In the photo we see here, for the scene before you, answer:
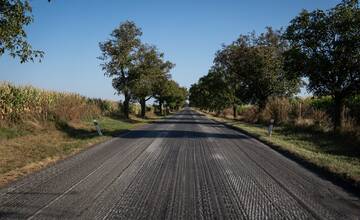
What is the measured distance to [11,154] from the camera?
13117 mm

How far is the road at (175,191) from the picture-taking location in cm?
624

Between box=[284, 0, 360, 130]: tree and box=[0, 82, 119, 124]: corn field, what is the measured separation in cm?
1461

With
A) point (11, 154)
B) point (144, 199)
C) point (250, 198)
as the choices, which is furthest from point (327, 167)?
point (11, 154)

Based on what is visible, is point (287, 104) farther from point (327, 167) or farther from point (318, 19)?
point (327, 167)

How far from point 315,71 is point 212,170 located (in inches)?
544

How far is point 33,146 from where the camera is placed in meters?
15.3

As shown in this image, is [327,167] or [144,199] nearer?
[144,199]

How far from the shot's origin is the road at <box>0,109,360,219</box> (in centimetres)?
624

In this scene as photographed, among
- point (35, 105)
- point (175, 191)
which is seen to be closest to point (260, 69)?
point (35, 105)

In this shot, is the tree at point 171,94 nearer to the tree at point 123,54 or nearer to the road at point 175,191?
the tree at point 123,54

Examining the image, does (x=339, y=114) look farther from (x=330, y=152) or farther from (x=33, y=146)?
(x=33, y=146)

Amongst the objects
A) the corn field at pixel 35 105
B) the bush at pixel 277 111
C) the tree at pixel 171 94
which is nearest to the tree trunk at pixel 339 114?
→ the bush at pixel 277 111

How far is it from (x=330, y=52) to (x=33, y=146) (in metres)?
16.1

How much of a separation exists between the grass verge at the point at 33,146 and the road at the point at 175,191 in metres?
0.74
